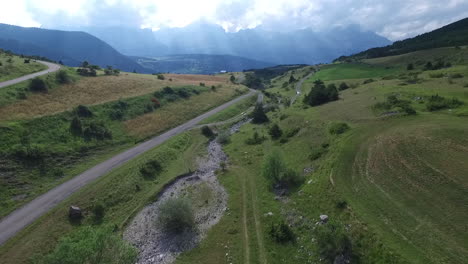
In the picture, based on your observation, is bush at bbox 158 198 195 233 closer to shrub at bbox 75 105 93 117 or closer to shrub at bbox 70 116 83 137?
shrub at bbox 70 116 83 137

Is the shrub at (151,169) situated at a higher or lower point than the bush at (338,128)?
lower

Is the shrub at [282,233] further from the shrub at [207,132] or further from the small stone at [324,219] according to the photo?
the shrub at [207,132]

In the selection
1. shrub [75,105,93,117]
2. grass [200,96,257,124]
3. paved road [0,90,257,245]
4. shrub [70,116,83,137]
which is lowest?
paved road [0,90,257,245]

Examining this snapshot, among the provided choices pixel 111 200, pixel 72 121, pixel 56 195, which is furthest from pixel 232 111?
pixel 56 195

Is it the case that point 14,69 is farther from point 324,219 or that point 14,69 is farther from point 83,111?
point 324,219

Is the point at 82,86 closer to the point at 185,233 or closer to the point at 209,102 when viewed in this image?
the point at 209,102

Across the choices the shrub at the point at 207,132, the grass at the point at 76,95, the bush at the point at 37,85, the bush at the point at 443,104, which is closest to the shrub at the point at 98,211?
the grass at the point at 76,95

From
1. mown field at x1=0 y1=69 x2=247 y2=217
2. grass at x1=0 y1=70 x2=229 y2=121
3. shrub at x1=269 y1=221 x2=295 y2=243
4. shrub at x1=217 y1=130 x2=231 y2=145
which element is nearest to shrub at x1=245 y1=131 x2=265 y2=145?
shrub at x1=217 y1=130 x2=231 y2=145
